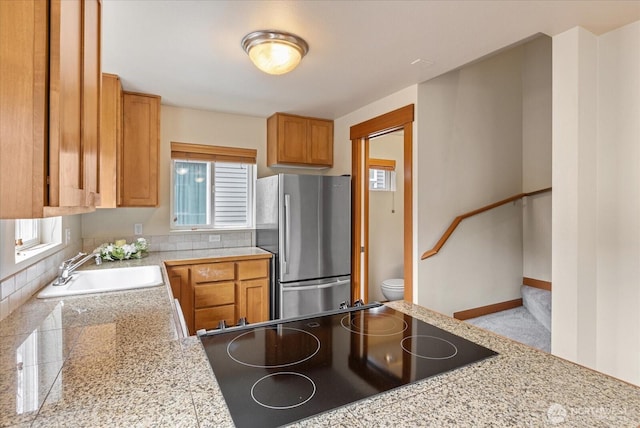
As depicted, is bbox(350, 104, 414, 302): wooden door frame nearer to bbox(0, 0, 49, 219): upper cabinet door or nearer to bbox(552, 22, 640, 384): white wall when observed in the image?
bbox(552, 22, 640, 384): white wall

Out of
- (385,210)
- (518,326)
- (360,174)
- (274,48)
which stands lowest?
(518,326)

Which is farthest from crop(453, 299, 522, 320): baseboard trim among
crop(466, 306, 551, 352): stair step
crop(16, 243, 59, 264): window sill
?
crop(16, 243, 59, 264): window sill

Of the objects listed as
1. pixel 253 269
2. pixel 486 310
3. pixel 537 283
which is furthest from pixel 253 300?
pixel 537 283

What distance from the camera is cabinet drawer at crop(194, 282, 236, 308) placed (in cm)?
293

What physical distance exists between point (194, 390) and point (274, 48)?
1824 mm

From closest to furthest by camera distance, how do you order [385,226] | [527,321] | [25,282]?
1. [25,282]
2. [527,321]
3. [385,226]

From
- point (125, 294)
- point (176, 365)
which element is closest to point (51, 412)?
point (176, 365)

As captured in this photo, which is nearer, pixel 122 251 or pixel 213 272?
pixel 122 251

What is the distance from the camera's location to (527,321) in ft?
10.2

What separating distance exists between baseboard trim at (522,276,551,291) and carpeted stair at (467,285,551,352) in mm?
104

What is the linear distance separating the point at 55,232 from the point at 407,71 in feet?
8.87

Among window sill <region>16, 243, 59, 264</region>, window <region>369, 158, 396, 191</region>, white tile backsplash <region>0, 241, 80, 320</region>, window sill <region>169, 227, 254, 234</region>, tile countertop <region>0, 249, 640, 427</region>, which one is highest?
window <region>369, 158, 396, 191</region>

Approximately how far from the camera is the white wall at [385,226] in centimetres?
431

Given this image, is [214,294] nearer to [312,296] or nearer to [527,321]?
[312,296]
